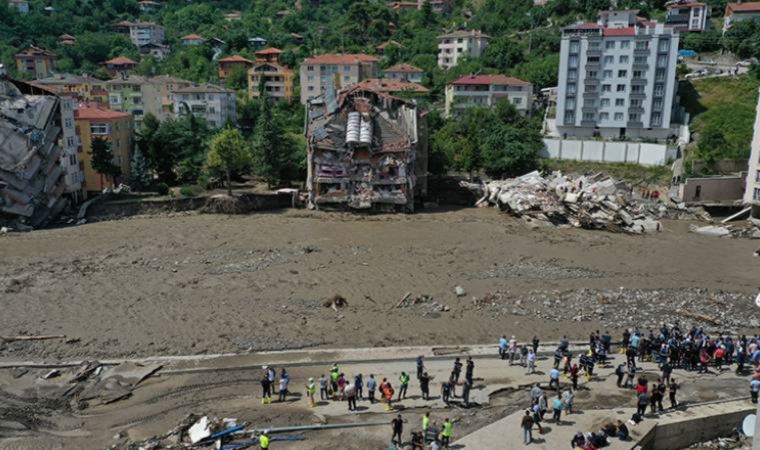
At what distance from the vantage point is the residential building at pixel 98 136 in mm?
58156

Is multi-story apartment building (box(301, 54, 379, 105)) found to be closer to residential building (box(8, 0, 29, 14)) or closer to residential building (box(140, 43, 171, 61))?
residential building (box(140, 43, 171, 61))

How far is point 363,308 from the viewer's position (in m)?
32.9

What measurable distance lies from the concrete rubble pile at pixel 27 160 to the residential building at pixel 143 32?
289 ft

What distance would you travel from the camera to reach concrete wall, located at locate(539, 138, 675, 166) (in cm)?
6509

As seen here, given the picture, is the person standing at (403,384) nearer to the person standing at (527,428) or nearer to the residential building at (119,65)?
the person standing at (527,428)

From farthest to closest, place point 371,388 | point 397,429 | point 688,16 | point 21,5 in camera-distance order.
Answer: point 21,5, point 688,16, point 371,388, point 397,429

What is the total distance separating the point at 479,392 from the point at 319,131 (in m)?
37.2

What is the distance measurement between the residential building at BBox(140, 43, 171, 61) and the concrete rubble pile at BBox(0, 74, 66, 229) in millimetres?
81309

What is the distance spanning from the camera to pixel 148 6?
541ft

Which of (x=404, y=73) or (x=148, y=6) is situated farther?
(x=148, y=6)

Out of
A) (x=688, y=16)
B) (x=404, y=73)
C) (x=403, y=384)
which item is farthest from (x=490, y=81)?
(x=403, y=384)

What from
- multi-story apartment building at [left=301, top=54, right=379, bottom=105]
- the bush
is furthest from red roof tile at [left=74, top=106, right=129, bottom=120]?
multi-story apartment building at [left=301, top=54, right=379, bottom=105]

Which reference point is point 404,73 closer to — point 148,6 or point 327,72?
point 327,72

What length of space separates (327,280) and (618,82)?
160 ft
